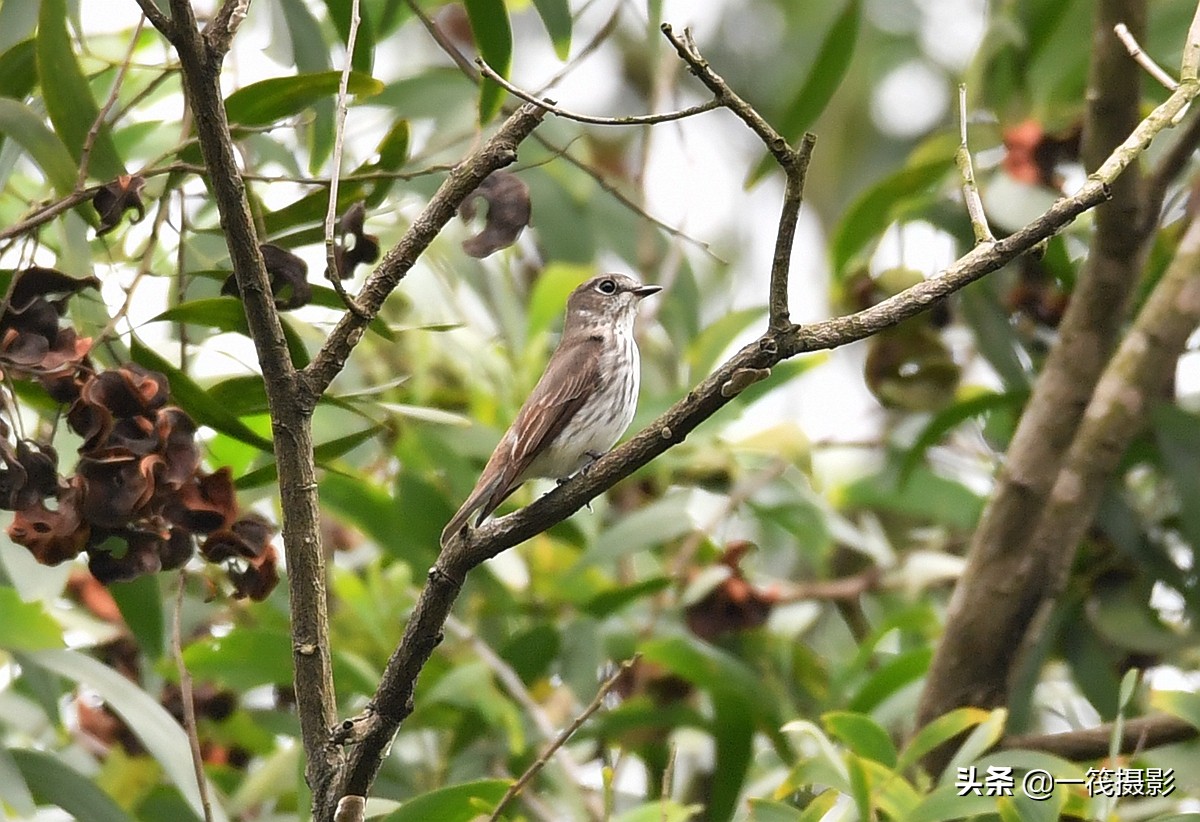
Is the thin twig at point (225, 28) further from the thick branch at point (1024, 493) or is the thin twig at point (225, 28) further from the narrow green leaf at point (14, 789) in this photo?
the thick branch at point (1024, 493)

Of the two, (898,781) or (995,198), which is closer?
(898,781)

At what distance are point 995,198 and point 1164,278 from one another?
53 centimetres

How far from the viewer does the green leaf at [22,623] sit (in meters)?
3.02

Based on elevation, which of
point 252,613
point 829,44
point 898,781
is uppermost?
point 829,44

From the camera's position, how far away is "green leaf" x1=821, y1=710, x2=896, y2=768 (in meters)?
3.23

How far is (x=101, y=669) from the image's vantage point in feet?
10.6

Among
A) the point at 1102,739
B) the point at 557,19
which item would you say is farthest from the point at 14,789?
the point at 1102,739

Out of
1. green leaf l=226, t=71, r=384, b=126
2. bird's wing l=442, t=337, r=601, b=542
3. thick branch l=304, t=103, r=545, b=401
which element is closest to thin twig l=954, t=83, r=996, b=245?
thick branch l=304, t=103, r=545, b=401

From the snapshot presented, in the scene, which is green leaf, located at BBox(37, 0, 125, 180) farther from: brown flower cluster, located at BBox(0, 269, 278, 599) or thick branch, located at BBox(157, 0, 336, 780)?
thick branch, located at BBox(157, 0, 336, 780)

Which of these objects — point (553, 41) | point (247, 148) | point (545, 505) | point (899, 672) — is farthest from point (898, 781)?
point (247, 148)

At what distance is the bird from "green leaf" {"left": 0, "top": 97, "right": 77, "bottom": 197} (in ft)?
3.47

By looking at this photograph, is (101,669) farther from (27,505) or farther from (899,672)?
(899,672)

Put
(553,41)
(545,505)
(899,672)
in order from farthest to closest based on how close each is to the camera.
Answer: (899,672) < (553,41) < (545,505)

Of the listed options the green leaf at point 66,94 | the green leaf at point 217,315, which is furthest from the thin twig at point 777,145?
the green leaf at point 66,94
